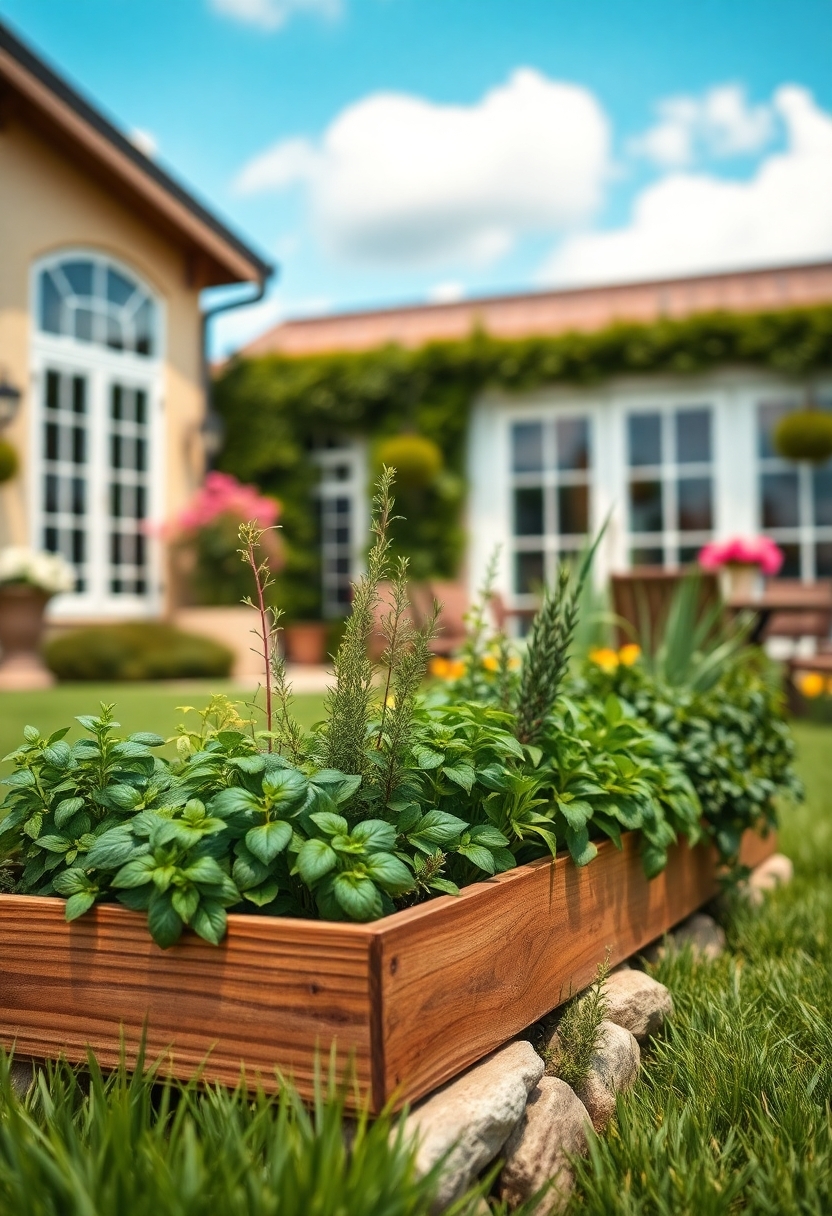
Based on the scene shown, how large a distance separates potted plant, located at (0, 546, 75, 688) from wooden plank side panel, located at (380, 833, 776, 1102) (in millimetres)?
6476

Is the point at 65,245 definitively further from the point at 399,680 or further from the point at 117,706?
the point at 399,680

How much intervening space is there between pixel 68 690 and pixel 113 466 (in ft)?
10.7

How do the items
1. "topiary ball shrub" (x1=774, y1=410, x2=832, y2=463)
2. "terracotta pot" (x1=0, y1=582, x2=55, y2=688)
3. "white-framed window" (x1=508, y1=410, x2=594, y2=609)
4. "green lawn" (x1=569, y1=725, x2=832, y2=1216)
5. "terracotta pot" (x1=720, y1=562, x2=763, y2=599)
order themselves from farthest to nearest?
1. "white-framed window" (x1=508, y1=410, x2=594, y2=609)
2. "topiary ball shrub" (x1=774, y1=410, x2=832, y2=463)
3. "terracotta pot" (x1=0, y1=582, x2=55, y2=688)
4. "terracotta pot" (x1=720, y1=562, x2=763, y2=599)
5. "green lawn" (x1=569, y1=725, x2=832, y2=1216)

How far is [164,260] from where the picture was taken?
9.84m

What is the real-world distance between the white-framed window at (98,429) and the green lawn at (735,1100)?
7.56 meters

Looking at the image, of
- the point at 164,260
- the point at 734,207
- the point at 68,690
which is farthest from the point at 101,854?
the point at 734,207

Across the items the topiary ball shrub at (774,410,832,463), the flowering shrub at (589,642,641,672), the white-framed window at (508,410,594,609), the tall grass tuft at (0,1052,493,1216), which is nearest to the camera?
the tall grass tuft at (0,1052,493,1216)

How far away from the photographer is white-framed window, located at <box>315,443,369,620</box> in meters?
11.3

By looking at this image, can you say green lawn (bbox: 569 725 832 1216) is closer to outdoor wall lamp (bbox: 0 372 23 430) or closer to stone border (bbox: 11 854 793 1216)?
stone border (bbox: 11 854 793 1216)

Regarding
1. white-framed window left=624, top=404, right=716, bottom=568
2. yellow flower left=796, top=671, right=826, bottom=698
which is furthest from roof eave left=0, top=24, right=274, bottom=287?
yellow flower left=796, top=671, right=826, bottom=698

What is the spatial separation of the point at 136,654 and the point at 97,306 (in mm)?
3155

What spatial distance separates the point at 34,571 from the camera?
7.70 metres

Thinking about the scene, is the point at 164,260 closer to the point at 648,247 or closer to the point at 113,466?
A: the point at 113,466

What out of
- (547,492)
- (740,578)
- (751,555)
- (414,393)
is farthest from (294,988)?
(414,393)
